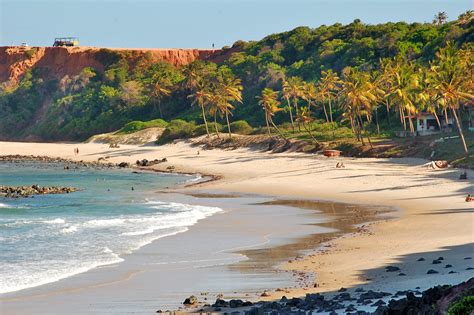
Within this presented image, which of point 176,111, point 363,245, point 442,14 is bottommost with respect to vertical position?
point 363,245

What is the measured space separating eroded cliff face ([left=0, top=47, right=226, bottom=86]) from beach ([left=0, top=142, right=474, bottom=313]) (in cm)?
5481

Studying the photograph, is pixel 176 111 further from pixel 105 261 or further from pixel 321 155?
pixel 105 261

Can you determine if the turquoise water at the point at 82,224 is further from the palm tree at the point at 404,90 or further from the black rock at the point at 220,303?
the palm tree at the point at 404,90

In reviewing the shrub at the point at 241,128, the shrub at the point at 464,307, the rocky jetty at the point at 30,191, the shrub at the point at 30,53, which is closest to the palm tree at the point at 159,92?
the shrub at the point at 241,128

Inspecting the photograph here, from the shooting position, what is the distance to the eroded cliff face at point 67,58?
454 feet

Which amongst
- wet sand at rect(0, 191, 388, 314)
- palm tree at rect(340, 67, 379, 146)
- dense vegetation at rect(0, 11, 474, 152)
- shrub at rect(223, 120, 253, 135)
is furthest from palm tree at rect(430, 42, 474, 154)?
shrub at rect(223, 120, 253, 135)

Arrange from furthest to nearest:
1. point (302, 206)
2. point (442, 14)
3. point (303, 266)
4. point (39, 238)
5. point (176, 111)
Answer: point (442, 14) < point (176, 111) < point (302, 206) < point (39, 238) < point (303, 266)

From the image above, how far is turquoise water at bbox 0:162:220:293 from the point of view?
2614 centimetres

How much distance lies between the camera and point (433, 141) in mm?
61375

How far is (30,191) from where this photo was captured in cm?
5475

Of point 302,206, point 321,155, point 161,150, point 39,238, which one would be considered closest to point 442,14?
point 161,150

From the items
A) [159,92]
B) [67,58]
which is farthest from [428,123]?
[67,58]

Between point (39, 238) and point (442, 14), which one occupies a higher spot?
point (442, 14)

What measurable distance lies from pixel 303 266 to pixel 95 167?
171 ft
